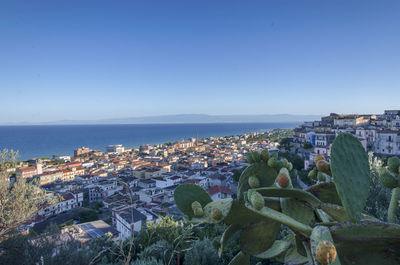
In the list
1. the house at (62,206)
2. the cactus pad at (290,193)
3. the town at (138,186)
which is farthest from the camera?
the house at (62,206)

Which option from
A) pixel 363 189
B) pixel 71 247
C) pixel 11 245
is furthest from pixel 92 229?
pixel 363 189

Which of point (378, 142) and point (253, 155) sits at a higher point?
point (253, 155)

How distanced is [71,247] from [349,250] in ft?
15.9

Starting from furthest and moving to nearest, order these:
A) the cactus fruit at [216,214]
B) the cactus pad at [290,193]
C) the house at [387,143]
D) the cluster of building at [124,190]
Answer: the house at [387,143], the cluster of building at [124,190], the cactus pad at [290,193], the cactus fruit at [216,214]

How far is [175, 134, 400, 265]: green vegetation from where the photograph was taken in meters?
0.79

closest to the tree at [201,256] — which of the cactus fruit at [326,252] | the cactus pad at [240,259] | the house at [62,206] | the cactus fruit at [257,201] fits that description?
the cactus pad at [240,259]

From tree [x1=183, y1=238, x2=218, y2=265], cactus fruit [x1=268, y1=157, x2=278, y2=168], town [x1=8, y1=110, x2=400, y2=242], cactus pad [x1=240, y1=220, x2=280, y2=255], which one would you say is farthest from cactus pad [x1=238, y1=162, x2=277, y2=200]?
town [x1=8, y1=110, x2=400, y2=242]

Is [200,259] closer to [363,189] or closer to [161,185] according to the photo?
[363,189]

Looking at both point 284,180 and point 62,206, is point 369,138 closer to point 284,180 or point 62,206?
point 284,180

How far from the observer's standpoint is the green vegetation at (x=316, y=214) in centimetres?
79

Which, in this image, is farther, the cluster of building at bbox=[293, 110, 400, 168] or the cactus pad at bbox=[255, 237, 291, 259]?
the cluster of building at bbox=[293, 110, 400, 168]

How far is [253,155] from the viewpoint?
1389 mm

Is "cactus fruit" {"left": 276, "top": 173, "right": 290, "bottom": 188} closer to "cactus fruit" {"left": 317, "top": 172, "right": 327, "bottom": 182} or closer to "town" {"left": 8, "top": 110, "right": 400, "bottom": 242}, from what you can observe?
"cactus fruit" {"left": 317, "top": 172, "right": 327, "bottom": 182}

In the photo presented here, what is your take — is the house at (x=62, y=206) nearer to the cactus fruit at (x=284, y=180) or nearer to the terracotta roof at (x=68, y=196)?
the terracotta roof at (x=68, y=196)
